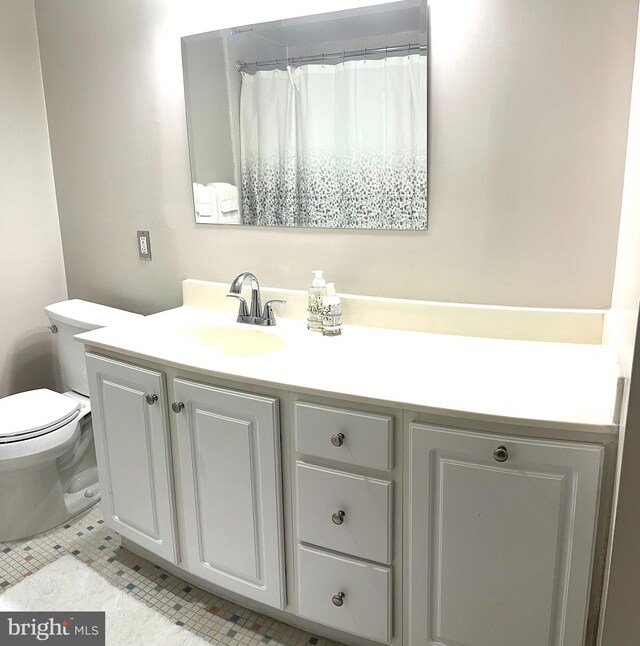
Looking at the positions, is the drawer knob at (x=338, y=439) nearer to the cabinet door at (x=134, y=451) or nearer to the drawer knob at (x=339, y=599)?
the drawer knob at (x=339, y=599)

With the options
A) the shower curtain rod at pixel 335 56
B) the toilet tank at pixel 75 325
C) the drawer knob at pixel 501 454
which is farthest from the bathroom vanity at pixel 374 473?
the shower curtain rod at pixel 335 56

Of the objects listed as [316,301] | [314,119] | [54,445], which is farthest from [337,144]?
[54,445]

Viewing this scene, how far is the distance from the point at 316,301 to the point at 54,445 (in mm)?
1082

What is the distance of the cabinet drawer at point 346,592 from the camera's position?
1.47 metres

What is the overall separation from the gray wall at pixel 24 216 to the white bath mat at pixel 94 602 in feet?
3.13

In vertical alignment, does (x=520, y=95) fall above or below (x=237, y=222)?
above

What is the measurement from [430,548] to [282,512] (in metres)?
0.40

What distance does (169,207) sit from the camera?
227cm

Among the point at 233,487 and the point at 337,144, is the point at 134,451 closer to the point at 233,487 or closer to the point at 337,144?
the point at 233,487

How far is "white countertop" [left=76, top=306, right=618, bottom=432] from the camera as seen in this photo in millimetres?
1234

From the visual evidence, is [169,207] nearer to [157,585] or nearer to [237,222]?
[237,222]

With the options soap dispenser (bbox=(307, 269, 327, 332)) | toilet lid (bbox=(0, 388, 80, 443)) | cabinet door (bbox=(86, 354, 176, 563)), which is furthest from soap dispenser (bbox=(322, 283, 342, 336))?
toilet lid (bbox=(0, 388, 80, 443))

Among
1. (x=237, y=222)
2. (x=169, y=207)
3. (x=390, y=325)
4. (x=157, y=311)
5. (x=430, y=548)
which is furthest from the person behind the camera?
(x=157, y=311)

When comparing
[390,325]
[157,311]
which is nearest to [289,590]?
[390,325]
